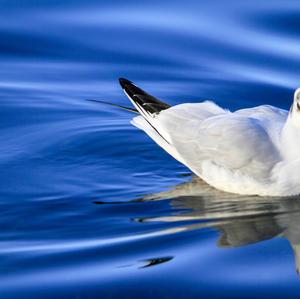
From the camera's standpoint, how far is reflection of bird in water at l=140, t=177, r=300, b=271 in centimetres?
706

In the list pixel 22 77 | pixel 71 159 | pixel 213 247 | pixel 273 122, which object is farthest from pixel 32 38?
pixel 213 247

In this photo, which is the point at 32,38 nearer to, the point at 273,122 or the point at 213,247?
the point at 273,122

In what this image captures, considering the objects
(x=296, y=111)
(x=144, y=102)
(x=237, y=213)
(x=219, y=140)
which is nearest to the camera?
(x=237, y=213)

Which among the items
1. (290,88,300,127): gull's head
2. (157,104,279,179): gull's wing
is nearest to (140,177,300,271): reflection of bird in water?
(157,104,279,179): gull's wing

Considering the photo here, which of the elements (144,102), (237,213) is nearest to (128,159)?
(144,102)

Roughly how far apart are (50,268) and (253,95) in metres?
4.43

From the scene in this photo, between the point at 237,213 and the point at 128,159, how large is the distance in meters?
1.42

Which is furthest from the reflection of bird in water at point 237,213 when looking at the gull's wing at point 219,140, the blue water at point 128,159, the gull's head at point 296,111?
the gull's head at point 296,111

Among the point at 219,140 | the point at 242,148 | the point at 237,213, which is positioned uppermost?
the point at 219,140

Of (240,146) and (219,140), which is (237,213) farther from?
(219,140)

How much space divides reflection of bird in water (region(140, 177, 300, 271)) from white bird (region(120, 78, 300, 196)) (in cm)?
11

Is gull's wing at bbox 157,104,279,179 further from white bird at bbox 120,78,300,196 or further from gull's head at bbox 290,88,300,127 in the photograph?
gull's head at bbox 290,88,300,127

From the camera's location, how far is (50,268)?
21.1 feet

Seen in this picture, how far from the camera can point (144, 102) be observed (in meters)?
8.59
